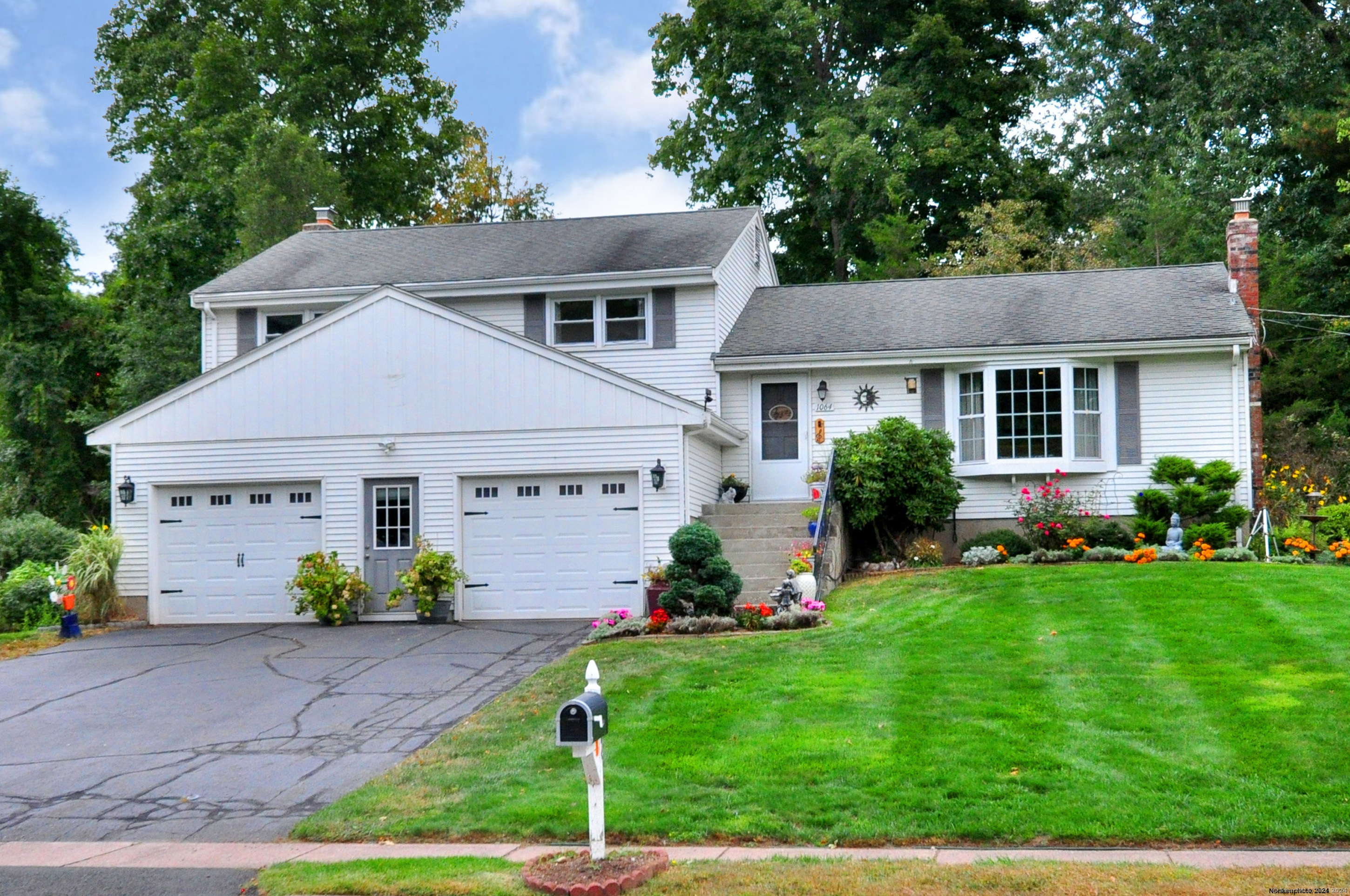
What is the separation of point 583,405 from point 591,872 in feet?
35.6

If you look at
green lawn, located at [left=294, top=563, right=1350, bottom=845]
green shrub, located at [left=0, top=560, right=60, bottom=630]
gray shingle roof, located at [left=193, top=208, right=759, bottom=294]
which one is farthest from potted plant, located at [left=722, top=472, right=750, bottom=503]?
green shrub, located at [left=0, top=560, right=60, bottom=630]

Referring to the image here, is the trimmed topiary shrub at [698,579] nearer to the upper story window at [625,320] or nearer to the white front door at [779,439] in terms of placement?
the white front door at [779,439]

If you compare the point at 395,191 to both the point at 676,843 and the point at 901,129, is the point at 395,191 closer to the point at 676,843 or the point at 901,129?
the point at 901,129

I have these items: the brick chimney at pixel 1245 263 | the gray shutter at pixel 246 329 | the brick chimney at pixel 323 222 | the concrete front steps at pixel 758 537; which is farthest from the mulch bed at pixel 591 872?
the brick chimney at pixel 323 222

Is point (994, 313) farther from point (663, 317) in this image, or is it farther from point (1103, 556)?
point (663, 317)

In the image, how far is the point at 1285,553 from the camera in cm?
1759

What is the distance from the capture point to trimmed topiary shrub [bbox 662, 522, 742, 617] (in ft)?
46.0

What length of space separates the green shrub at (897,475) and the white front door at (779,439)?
149 centimetres

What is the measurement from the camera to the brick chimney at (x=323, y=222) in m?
25.7

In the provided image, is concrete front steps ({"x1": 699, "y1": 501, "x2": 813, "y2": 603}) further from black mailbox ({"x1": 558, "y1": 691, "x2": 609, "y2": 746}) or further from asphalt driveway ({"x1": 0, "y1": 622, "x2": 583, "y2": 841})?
black mailbox ({"x1": 558, "y1": 691, "x2": 609, "y2": 746})

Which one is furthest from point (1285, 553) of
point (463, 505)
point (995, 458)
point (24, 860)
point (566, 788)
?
point (24, 860)

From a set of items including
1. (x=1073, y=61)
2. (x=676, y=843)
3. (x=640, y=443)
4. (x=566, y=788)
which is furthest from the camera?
(x=1073, y=61)

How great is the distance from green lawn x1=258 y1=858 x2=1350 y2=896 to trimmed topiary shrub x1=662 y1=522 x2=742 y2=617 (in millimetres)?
7284

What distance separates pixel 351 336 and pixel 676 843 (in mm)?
11863
